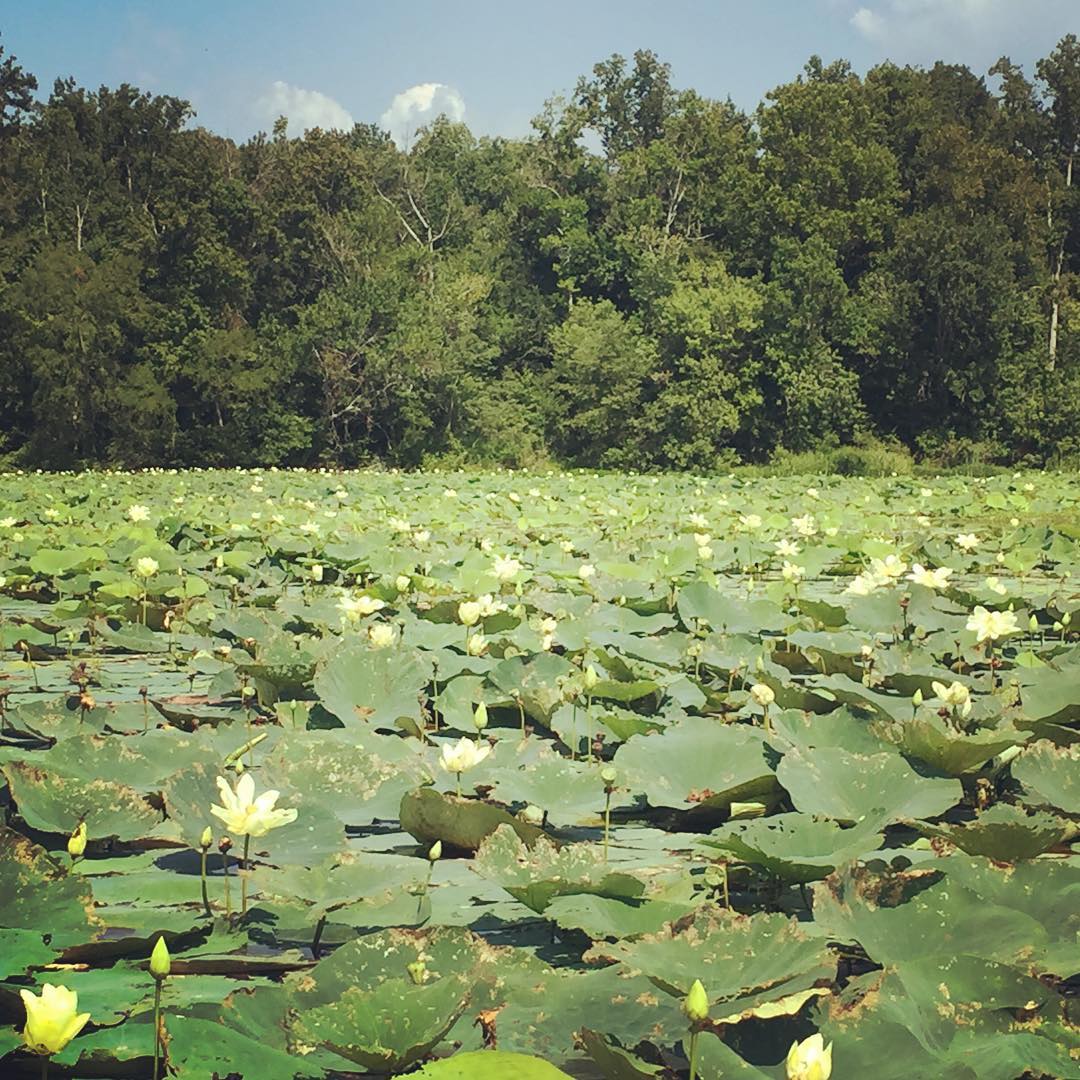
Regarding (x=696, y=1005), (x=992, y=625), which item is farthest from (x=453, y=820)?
(x=992, y=625)

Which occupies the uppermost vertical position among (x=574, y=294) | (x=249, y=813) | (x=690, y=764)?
(x=574, y=294)

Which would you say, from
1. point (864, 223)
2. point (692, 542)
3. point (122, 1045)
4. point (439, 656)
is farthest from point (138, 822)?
point (864, 223)

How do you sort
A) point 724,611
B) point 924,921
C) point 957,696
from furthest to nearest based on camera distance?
point 724,611 → point 957,696 → point 924,921

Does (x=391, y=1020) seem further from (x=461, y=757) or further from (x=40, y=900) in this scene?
(x=461, y=757)

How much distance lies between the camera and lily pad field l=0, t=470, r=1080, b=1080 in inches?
36.8

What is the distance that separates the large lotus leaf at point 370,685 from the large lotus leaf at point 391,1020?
1.27 m

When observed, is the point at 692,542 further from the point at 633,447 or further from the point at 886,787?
the point at 633,447

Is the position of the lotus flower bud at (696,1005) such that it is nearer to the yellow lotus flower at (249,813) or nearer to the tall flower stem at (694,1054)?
the tall flower stem at (694,1054)

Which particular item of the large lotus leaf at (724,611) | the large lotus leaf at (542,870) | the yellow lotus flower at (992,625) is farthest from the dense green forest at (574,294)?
the large lotus leaf at (542,870)

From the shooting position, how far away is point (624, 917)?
1.16 meters

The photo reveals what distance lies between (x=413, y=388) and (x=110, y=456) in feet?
18.0

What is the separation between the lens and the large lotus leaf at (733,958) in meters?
0.95

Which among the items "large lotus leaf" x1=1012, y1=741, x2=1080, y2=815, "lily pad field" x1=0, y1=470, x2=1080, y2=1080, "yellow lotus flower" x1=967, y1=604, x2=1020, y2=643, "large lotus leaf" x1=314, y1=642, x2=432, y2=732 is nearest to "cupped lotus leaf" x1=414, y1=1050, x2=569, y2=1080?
"lily pad field" x1=0, y1=470, x2=1080, y2=1080

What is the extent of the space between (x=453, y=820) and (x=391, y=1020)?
63 cm
